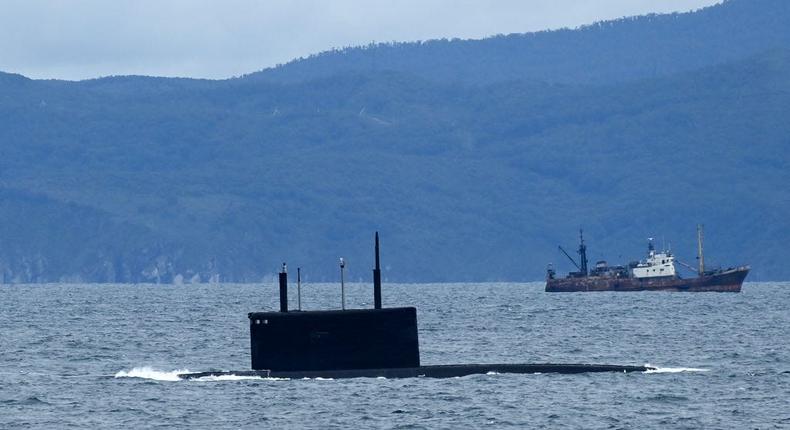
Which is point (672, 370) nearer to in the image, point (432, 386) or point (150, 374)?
point (432, 386)

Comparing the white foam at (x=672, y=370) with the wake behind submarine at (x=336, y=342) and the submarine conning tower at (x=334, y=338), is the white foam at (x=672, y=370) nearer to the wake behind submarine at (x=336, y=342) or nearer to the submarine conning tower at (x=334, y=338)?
the wake behind submarine at (x=336, y=342)

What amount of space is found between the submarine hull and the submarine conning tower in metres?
0.19

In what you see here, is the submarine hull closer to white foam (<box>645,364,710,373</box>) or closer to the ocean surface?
white foam (<box>645,364,710,373</box>)

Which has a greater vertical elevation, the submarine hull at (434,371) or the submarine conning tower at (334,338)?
the submarine conning tower at (334,338)

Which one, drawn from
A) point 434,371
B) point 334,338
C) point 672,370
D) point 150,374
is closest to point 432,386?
point 434,371

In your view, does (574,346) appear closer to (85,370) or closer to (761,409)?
(85,370)

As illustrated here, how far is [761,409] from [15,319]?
87078mm

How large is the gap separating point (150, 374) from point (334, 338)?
1276cm

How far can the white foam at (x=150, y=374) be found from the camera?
65.9 metres

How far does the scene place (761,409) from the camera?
5562cm

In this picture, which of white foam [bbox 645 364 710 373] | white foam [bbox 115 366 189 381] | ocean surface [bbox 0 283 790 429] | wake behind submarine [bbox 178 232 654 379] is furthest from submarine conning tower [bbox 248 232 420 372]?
white foam [bbox 645 364 710 373]

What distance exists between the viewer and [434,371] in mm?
62156

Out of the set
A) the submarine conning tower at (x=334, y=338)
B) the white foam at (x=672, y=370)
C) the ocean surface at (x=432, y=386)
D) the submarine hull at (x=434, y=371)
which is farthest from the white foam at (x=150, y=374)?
the white foam at (x=672, y=370)

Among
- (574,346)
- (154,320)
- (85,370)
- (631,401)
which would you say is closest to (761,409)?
(631,401)
